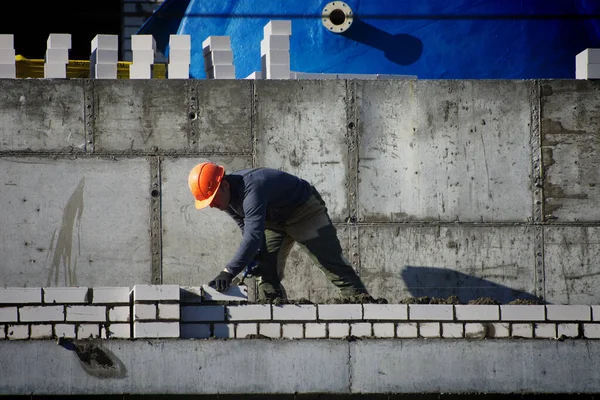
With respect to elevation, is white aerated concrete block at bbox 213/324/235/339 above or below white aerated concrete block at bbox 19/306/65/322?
below

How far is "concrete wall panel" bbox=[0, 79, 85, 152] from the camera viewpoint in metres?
10.2

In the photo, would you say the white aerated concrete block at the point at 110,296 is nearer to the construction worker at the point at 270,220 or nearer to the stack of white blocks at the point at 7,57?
the construction worker at the point at 270,220

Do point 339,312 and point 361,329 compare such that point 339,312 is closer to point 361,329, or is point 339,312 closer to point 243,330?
point 361,329

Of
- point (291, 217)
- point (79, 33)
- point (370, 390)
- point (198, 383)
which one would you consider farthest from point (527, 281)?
point (79, 33)

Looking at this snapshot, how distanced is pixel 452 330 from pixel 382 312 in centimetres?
50

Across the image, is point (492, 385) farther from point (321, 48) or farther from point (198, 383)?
point (321, 48)

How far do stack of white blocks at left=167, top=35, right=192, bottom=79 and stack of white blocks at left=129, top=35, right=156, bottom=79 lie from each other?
21 cm

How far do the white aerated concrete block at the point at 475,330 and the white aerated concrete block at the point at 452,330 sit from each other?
0.04m

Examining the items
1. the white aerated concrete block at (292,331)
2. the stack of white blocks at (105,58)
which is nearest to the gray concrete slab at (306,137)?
the stack of white blocks at (105,58)

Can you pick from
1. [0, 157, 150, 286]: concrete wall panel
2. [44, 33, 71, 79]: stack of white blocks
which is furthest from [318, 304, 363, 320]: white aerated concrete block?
[44, 33, 71, 79]: stack of white blocks

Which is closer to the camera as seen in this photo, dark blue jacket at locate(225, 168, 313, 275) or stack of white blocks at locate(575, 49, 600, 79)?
dark blue jacket at locate(225, 168, 313, 275)

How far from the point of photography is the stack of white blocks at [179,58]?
10.6m

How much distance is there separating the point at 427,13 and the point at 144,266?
466 cm

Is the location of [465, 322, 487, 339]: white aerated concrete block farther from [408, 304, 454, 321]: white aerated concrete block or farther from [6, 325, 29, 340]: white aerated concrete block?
[6, 325, 29, 340]: white aerated concrete block
